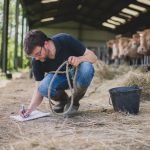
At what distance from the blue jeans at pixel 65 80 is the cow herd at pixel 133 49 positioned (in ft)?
25.5

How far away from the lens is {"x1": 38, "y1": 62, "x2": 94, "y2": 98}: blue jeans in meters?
5.13

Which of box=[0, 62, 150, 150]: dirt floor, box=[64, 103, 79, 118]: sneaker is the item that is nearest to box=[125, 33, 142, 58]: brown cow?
box=[0, 62, 150, 150]: dirt floor

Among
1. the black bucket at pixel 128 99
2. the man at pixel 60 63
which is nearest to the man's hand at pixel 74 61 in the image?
the man at pixel 60 63

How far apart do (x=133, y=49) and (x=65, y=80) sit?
1093 centimetres

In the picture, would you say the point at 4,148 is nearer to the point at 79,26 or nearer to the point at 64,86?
the point at 64,86

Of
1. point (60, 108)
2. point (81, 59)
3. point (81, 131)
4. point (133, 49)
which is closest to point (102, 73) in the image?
point (133, 49)

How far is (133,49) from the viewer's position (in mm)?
16000

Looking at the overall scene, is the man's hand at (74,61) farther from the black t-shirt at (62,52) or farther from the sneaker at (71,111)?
the sneaker at (71,111)

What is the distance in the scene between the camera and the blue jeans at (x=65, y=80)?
5.13m

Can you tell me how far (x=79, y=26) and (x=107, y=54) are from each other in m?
15.8

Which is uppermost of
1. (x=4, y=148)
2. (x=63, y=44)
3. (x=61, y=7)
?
(x=61, y=7)

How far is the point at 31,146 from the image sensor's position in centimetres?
351

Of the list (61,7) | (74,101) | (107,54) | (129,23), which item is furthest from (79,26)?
(74,101)

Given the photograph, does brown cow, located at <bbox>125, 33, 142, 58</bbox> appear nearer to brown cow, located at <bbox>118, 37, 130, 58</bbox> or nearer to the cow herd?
the cow herd
